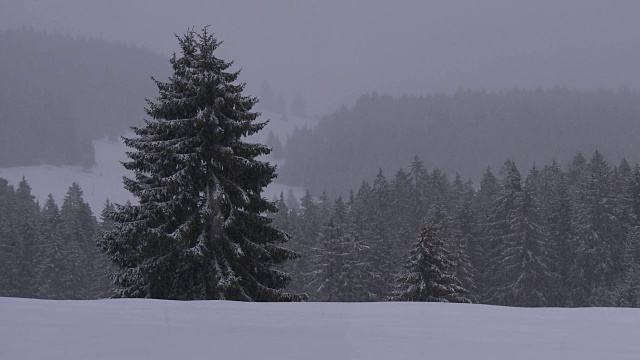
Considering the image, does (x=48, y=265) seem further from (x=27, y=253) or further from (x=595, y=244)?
(x=595, y=244)

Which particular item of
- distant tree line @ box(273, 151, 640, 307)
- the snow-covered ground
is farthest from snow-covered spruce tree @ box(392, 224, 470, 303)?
the snow-covered ground

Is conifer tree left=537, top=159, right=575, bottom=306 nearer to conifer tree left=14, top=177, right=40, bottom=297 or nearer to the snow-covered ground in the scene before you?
conifer tree left=14, top=177, right=40, bottom=297

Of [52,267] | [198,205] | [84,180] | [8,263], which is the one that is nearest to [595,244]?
[198,205]

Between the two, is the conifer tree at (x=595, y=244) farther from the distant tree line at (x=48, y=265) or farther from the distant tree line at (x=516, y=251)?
the distant tree line at (x=48, y=265)

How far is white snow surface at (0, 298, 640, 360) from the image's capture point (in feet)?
17.0

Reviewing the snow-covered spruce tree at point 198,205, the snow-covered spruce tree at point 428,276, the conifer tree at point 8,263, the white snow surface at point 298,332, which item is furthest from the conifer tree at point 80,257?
the white snow surface at point 298,332

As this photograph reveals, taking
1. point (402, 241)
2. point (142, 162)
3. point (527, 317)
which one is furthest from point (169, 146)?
point (402, 241)

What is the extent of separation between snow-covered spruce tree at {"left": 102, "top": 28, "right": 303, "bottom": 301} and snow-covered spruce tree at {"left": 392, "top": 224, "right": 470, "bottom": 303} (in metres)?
11.0

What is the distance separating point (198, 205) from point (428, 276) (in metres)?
14.1

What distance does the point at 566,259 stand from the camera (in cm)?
5378

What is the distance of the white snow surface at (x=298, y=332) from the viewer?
5.18 metres

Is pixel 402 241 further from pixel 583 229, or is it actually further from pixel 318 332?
pixel 318 332

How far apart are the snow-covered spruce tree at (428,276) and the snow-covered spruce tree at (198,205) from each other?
433 inches

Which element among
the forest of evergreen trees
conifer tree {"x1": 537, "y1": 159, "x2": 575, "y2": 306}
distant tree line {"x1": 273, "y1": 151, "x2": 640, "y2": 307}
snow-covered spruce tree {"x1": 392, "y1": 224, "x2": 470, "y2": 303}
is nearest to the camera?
snow-covered spruce tree {"x1": 392, "y1": 224, "x2": 470, "y2": 303}
